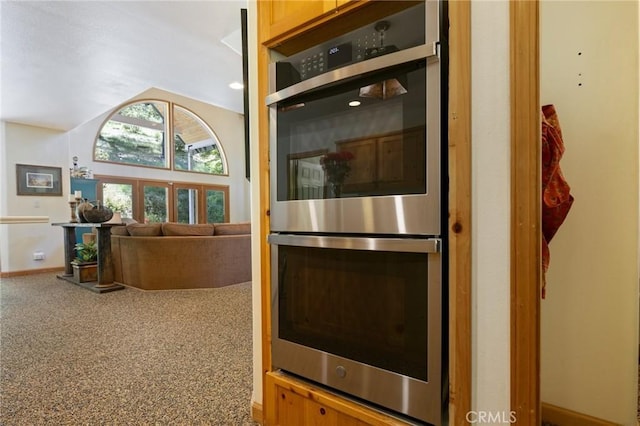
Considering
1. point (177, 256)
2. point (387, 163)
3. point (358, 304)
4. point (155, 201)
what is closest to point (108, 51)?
point (177, 256)

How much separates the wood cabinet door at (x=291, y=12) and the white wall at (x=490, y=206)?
48 centimetres

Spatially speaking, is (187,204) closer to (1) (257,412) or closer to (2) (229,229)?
(2) (229,229)

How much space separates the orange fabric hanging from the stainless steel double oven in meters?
0.49

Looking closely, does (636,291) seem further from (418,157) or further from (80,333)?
(80,333)

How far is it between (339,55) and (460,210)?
0.64 m

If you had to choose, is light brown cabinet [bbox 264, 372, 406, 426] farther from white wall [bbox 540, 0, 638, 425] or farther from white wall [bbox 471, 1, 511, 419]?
white wall [bbox 540, 0, 638, 425]

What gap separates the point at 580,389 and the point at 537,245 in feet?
3.03

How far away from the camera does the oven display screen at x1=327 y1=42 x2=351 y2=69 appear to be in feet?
3.42

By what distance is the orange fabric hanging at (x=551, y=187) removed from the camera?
3.54 feet

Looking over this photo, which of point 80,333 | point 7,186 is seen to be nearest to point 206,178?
point 7,186

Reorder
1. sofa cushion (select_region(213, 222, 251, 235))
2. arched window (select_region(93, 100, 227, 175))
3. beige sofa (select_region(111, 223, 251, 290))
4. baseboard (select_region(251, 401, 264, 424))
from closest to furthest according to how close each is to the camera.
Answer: baseboard (select_region(251, 401, 264, 424))
beige sofa (select_region(111, 223, 251, 290))
sofa cushion (select_region(213, 222, 251, 235))
arched window (select_region(93, 100, 227, 175))

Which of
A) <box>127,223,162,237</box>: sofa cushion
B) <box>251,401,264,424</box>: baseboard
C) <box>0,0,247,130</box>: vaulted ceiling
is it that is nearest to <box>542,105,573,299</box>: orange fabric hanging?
<box>251,401,264,424</box>: baseboard

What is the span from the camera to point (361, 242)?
0.98 metres

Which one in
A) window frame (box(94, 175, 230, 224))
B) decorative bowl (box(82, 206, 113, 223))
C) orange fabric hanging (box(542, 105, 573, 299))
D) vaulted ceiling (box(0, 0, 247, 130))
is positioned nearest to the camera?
orange fabric hanging (box(542, 105, 573, 299))
